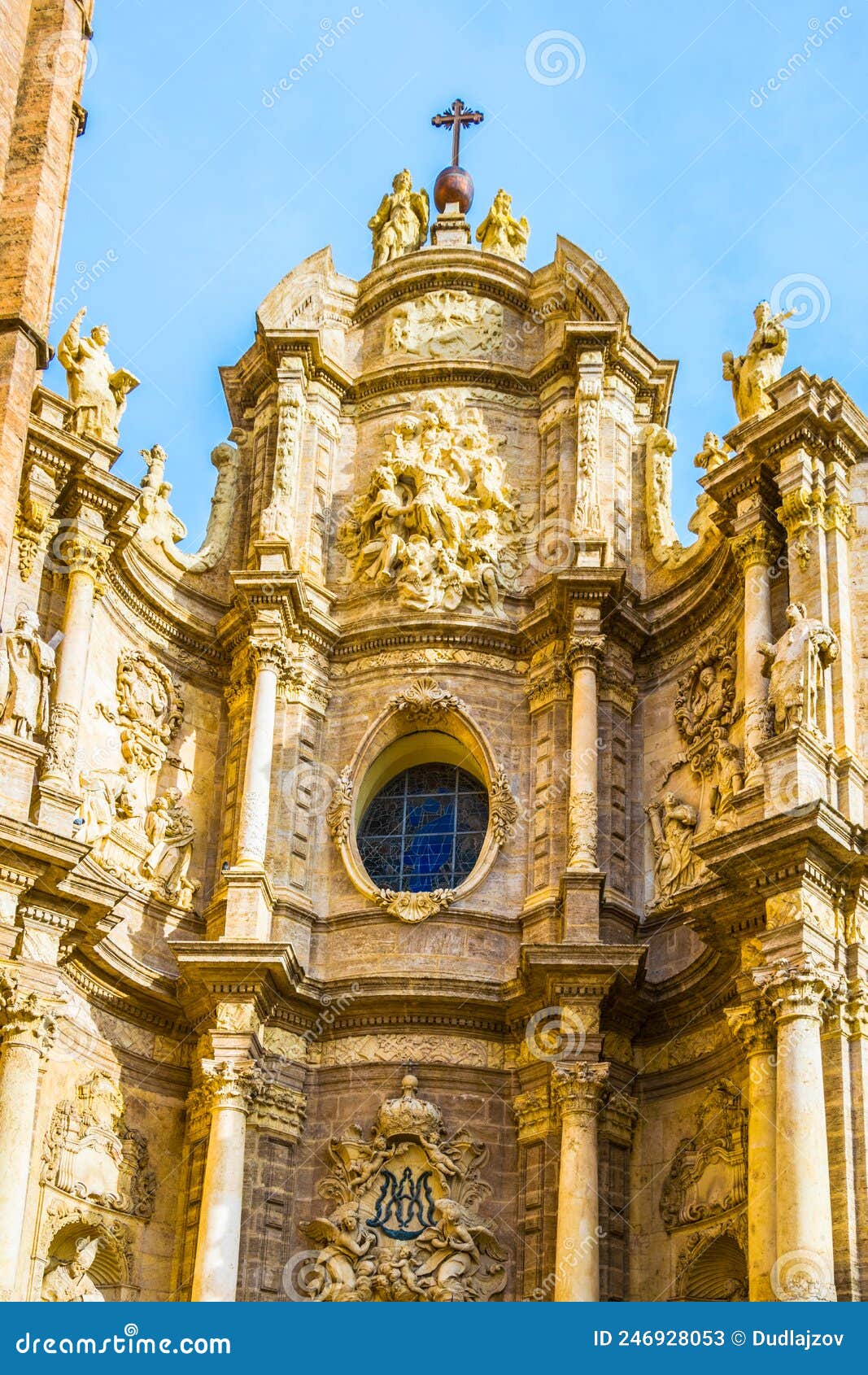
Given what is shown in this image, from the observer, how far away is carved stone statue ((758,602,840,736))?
62.7ft

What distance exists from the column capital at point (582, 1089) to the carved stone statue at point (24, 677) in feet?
20.1

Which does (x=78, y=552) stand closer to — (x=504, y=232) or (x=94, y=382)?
(x=94, y=382)

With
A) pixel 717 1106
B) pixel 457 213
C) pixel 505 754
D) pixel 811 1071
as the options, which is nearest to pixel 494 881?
pixel 505 754

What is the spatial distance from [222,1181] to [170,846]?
411cm

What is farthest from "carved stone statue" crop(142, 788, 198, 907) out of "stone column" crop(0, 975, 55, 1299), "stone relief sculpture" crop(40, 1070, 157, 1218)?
"stone column" crop(0, 975, 55, 1299)

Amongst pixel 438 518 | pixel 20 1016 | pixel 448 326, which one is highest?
pixel 448 326

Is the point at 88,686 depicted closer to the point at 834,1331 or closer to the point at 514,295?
the point at 514,295

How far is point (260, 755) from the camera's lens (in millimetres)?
22141

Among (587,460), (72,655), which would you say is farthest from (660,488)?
(72,655)

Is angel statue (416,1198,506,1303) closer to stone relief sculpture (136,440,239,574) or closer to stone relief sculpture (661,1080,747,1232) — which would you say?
stone relief sculpture (661,1080,747,1232)

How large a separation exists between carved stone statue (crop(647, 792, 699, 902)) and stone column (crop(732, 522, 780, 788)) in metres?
1.34

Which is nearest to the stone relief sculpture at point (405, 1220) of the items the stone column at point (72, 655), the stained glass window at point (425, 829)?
the stained glass window at point (425, 829)

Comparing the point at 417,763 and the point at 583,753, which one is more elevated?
the point at 417,763

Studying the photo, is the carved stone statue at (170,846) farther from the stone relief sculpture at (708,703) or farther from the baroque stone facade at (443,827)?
the stone relief sculpture at (708,703)
